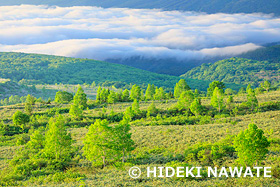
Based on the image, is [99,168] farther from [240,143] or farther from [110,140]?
[240,143]

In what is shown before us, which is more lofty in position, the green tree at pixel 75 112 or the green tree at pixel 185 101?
the green tree at pixel 185 101

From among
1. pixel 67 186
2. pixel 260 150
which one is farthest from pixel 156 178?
pixel 260 150

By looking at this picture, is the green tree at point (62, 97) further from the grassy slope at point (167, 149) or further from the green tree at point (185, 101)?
the green tree at point (185, 101)

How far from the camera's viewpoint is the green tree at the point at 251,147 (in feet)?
105

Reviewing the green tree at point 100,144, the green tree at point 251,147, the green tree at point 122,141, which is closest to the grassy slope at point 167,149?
the green tree at point 100,144

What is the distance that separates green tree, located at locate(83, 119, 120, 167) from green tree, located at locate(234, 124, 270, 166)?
1721cm

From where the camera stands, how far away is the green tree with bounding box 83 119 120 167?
40922mm

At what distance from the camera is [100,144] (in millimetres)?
41000

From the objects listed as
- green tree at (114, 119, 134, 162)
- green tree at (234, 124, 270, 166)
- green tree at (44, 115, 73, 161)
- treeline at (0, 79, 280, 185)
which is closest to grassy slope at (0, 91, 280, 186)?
treeline at (0, 79, 280, 185)

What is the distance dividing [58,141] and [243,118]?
4579 cm

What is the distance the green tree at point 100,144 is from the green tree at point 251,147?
56.5 feet

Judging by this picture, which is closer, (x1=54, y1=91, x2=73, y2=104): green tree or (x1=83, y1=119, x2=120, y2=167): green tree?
(x1=83, y1=119, x2=120, y2=167): green tree

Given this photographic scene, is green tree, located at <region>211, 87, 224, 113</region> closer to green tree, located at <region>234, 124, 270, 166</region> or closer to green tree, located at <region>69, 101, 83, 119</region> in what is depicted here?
green tree, located at <region>69, 101, 83, 119</region>

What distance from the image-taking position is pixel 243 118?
70375mm
